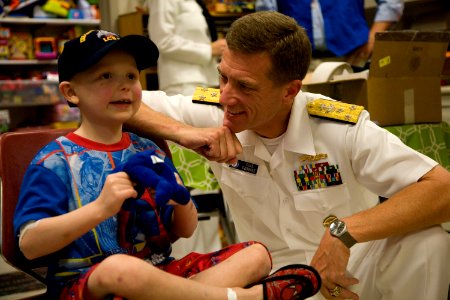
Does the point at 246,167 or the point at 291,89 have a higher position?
the point at 291,89

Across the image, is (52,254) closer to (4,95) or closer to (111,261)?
(111,261)

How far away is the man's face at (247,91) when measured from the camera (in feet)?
5.00

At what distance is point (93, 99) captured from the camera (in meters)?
1.32

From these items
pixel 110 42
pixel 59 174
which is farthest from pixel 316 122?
pixel 59 174

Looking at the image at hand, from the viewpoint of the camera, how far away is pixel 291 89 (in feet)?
5.29

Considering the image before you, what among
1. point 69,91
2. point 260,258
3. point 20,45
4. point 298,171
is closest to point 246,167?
point 298,171

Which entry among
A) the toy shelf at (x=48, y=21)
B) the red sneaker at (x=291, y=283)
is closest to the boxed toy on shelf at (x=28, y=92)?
the toy shelf at (x=48, y=21)

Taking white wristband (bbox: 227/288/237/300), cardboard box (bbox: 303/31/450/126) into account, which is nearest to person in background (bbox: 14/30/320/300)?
white wristband (bbox: 227/288/237/300)

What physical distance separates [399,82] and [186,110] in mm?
1036

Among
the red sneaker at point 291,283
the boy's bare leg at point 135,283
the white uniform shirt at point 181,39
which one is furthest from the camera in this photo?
the white uniform shirt at point 181,39

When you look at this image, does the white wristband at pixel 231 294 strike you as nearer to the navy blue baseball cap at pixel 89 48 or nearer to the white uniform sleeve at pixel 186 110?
the navy blue baseball cap at pixel 89 48

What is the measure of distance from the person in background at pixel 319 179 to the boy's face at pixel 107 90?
219 millimetres

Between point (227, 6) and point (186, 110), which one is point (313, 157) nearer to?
point (186, 110)

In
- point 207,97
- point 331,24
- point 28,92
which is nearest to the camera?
point 207,97
